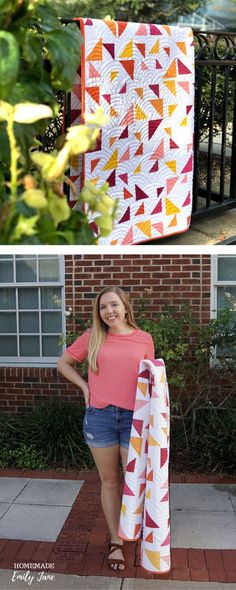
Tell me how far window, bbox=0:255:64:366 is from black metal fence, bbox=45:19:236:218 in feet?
4.56

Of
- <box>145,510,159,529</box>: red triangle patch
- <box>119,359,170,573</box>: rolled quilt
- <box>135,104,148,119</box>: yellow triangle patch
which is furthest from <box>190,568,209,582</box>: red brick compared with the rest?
<box>135,104,148,119</box>: yellow triangle patch

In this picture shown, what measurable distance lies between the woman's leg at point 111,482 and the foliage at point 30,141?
6.59ft

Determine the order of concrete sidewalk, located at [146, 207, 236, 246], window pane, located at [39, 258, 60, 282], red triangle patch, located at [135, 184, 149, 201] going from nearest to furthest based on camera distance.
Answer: red triangle patch, located at [135, 184, 149, 201] → concrete sidewalk, located at [146, 207, 236, 246] → window pane, located at [39, 258, 60, 282]

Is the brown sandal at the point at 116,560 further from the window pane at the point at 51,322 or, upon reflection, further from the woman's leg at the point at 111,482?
the window pane at the point at 51,322

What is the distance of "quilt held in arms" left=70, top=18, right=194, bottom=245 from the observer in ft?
10.3

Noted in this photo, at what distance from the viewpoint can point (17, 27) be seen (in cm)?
81

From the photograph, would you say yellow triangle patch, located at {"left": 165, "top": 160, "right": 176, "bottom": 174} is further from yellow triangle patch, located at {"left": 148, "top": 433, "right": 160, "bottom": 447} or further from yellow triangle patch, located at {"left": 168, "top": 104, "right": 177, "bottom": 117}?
yellow triangle patch, located at {"left": 148, "top": 433, "right": 160, "bottom": 447}

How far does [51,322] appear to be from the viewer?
5.26 meters

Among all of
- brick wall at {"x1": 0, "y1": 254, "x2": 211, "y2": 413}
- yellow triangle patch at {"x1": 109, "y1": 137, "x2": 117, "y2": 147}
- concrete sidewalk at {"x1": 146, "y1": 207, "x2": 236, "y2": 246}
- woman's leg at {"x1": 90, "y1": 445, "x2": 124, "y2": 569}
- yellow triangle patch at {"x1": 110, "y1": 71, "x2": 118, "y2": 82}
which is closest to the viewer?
woman's leg at {"x1": 90, "y1": 445, "x2": 124, "y2": 569}

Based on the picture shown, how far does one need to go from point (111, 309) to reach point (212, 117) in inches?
90.3

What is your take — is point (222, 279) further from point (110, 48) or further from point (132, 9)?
point (132, 9)

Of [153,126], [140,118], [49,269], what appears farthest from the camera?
[49,269]

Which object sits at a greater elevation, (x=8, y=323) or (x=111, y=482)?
(x=8, y=323)

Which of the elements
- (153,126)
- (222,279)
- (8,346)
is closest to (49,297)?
(8,346)
